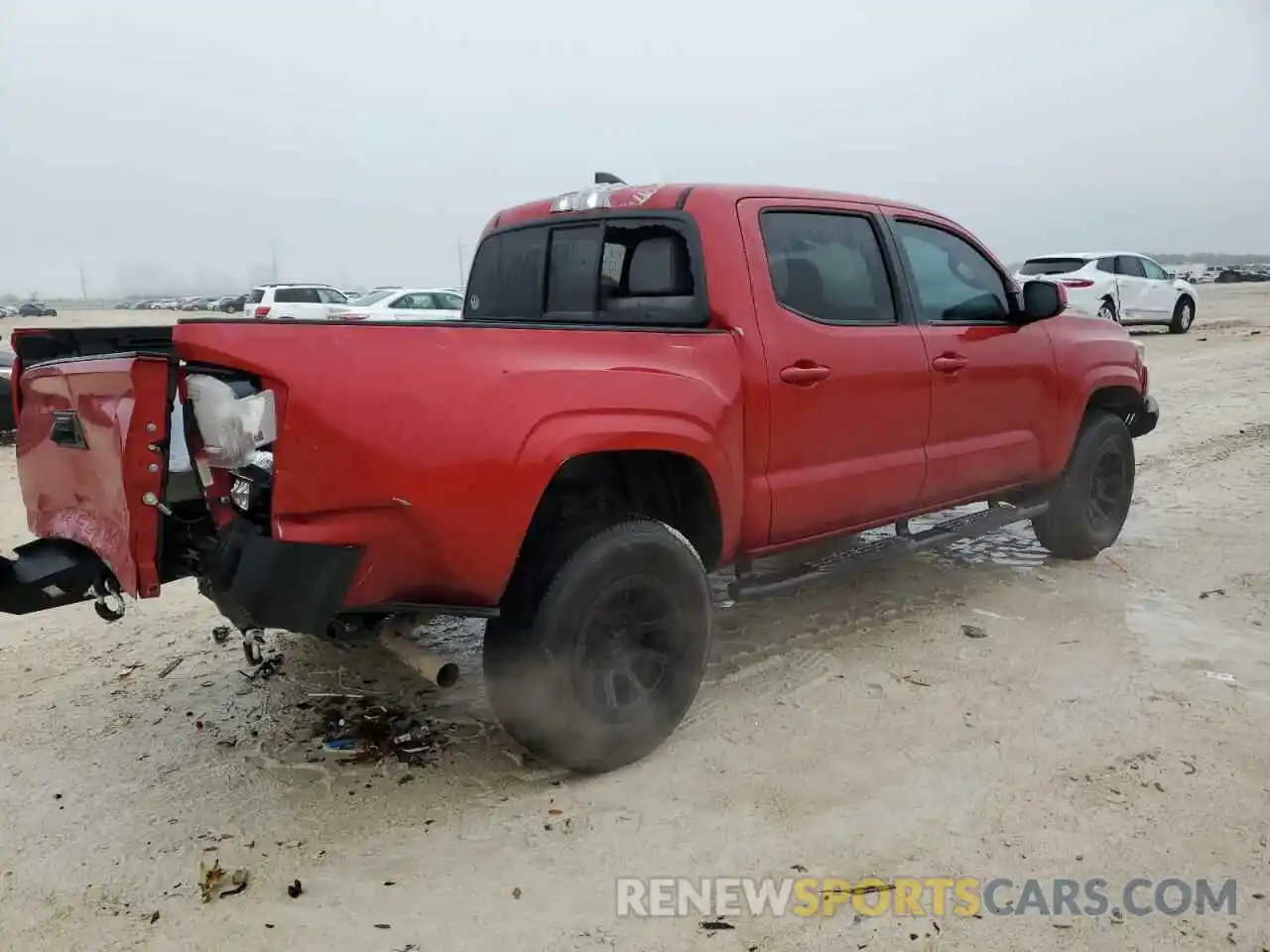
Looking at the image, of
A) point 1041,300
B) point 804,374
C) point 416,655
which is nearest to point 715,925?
point 416,655

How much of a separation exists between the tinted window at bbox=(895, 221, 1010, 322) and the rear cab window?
1.19 m

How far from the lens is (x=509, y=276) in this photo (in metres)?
4.24

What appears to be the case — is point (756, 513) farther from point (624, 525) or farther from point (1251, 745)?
point (1251, 745)

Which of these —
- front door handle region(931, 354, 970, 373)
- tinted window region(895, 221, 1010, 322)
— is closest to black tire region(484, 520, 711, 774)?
front door handle region(931, 354, 970, 373)

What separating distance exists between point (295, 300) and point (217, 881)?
22456 millimetres

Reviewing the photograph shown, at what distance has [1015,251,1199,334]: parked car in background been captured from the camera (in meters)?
17.9

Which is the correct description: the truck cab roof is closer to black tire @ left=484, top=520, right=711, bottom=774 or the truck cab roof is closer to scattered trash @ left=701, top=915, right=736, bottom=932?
black tire @ left=484, top=520, right=711, bottom=774

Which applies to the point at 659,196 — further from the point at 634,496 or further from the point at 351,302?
the point at 351,302

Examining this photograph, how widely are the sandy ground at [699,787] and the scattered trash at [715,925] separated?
2cm

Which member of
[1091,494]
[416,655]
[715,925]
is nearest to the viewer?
[715,925]

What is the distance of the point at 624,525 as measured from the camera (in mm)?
3049

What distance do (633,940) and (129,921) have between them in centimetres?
127

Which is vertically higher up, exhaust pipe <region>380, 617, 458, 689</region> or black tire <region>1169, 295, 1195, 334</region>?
black tire <region>1169, 295, 1195, 334</region>

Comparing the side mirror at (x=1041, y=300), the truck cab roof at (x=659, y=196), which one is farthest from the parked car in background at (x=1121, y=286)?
the truck cab roof at (x=659, y=196)
